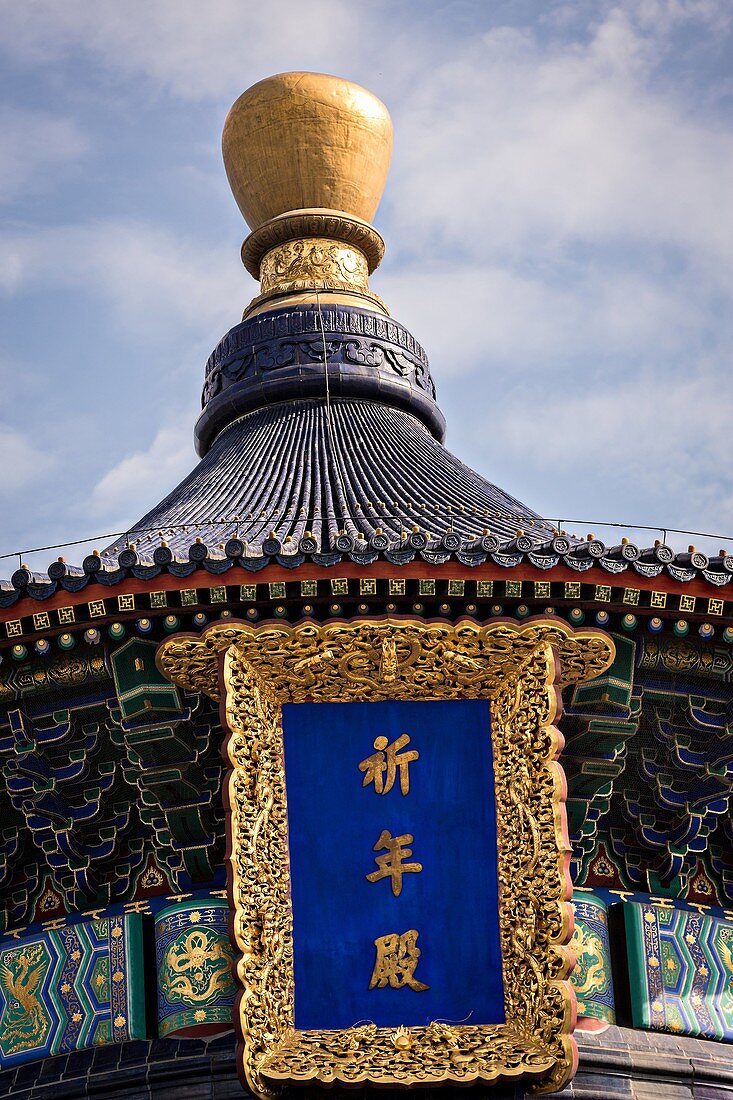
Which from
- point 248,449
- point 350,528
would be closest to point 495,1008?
point 350,528

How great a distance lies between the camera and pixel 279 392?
14938mm

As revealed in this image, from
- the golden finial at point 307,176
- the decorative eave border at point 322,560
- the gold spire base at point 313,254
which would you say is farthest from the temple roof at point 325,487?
the golden finial at point 307,176

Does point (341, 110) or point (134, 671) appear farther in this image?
point (341, 110)

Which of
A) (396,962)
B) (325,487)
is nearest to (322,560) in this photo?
(396,962)

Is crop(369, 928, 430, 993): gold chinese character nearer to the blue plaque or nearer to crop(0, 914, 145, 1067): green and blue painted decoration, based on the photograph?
the blue plaque

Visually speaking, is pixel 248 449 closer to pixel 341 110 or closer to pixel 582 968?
pixel 341 110

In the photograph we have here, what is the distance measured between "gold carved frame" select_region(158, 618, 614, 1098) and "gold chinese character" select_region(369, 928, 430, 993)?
24cm

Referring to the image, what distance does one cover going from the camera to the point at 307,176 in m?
16.4

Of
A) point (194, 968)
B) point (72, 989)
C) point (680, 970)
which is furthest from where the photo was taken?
point (680, 970)

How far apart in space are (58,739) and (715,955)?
4.29 metres

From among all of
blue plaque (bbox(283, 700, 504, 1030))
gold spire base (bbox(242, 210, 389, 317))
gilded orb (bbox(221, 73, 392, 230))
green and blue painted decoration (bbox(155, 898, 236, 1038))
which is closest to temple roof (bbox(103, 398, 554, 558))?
gold spire base (bbox(242, 210, 389, 317))

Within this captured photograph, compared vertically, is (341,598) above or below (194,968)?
above

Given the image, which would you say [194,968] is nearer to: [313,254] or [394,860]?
[394,860]

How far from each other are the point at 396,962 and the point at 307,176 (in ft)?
30.0
